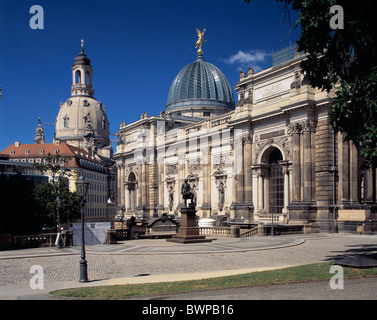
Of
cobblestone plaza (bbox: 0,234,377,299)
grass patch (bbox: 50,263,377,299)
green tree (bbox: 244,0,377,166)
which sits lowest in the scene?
cobblestone plaza (bbox: 0,234,377,299)

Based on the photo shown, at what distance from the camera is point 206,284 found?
48.4 ft

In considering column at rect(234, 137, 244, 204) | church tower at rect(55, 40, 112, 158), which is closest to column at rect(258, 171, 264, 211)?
column at rect(234, 137, 244, 204)

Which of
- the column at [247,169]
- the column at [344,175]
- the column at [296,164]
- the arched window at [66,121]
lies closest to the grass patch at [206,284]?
the column at [344,175]

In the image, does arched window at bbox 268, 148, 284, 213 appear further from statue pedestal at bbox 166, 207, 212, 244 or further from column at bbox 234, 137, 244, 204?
statue pedestal at bbox 166, 207, 212, 244

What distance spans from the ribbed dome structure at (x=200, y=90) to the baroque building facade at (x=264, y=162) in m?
6.35

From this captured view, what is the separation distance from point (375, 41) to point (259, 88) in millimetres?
34438

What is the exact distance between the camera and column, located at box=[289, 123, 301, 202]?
145 ft

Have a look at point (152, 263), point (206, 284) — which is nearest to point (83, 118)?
point (152, 263)

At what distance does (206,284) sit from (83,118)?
15728 centimetres

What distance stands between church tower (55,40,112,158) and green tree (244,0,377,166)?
14437 centimetres

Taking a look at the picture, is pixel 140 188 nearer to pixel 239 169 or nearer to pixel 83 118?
pixel 239 169
